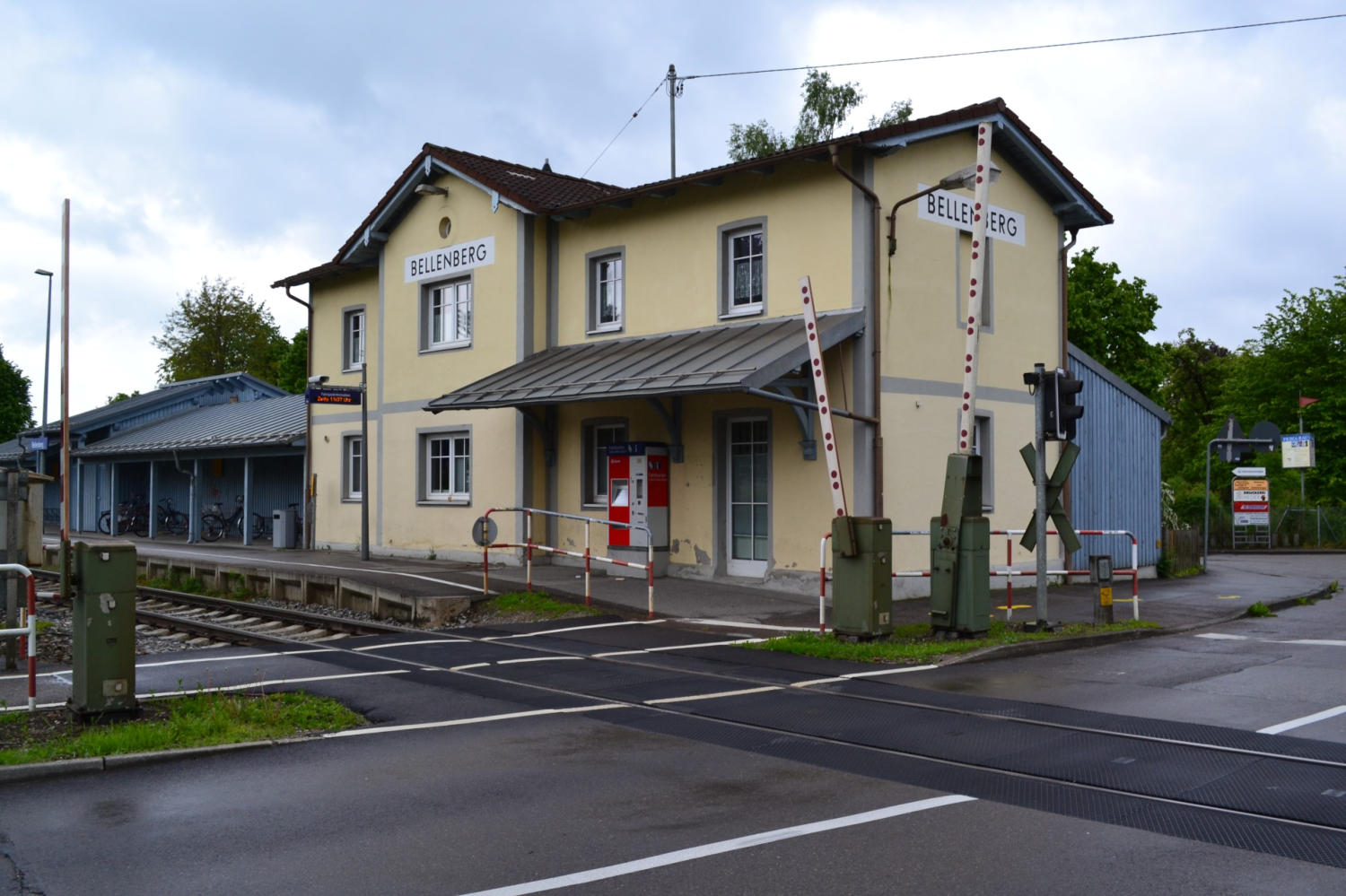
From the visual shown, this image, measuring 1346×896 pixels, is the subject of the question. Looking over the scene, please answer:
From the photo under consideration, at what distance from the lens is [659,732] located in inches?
335

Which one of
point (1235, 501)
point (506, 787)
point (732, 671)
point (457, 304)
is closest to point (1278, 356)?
point (1235, 501)

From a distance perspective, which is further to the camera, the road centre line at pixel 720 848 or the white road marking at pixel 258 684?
the white road marking at pixel 258 684

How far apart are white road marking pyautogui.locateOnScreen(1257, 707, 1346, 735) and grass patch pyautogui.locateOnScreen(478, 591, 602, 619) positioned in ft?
29.1

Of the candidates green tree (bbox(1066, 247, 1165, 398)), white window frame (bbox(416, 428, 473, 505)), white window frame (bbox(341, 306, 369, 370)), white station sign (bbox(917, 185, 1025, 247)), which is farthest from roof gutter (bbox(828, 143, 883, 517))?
green tree (bbox(1066, 247, 1165, 398))

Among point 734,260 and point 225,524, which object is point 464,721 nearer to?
point 734,260

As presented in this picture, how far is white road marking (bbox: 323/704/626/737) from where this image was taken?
8.60m

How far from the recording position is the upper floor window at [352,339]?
27.6 metres

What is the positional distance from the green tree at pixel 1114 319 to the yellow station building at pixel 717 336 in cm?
2123

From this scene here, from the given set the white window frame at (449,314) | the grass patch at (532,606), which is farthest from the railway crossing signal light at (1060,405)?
the white window frame at (449,314)

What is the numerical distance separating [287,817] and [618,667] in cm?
545

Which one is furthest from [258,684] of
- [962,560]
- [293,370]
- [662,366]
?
[293,370]

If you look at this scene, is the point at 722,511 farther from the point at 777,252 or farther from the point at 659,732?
the point at 659,732

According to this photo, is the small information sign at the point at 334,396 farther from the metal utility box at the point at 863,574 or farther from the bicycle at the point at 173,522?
the bicycle at the point at 173,522

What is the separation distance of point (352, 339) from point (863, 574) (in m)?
18.4
